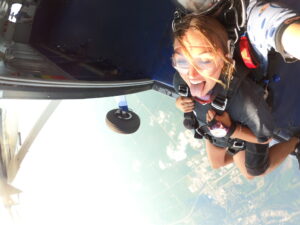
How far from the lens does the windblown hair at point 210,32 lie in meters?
0.87

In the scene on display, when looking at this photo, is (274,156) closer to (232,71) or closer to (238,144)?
(238,144)

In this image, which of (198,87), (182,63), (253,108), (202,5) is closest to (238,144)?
(253,108)

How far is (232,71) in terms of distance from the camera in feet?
3.24

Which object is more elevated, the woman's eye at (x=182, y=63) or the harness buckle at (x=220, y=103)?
the woman's eye at (x=182, y=63)

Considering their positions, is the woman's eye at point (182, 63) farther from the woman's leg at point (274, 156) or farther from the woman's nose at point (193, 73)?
the woman's leg at point (274, 156)

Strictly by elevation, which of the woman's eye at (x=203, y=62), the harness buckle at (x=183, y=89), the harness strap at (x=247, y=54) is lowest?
the harness buckle at (x=183, y=89)

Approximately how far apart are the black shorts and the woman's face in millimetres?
464

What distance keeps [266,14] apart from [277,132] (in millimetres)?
1256

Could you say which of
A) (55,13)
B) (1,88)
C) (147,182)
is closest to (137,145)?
(147,182)

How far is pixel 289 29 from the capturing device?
0.65 metres

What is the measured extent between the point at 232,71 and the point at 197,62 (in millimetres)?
147

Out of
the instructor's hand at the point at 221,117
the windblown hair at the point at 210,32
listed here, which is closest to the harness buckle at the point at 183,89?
the instructor's hand at the point at 221,117

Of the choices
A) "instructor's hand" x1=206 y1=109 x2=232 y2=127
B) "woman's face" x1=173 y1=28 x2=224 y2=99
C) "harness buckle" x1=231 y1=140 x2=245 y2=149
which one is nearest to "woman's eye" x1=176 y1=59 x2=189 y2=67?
"woman's face" x1=173 y1=28 x2=224 y2=99

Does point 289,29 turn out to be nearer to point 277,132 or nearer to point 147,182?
point 277,132
